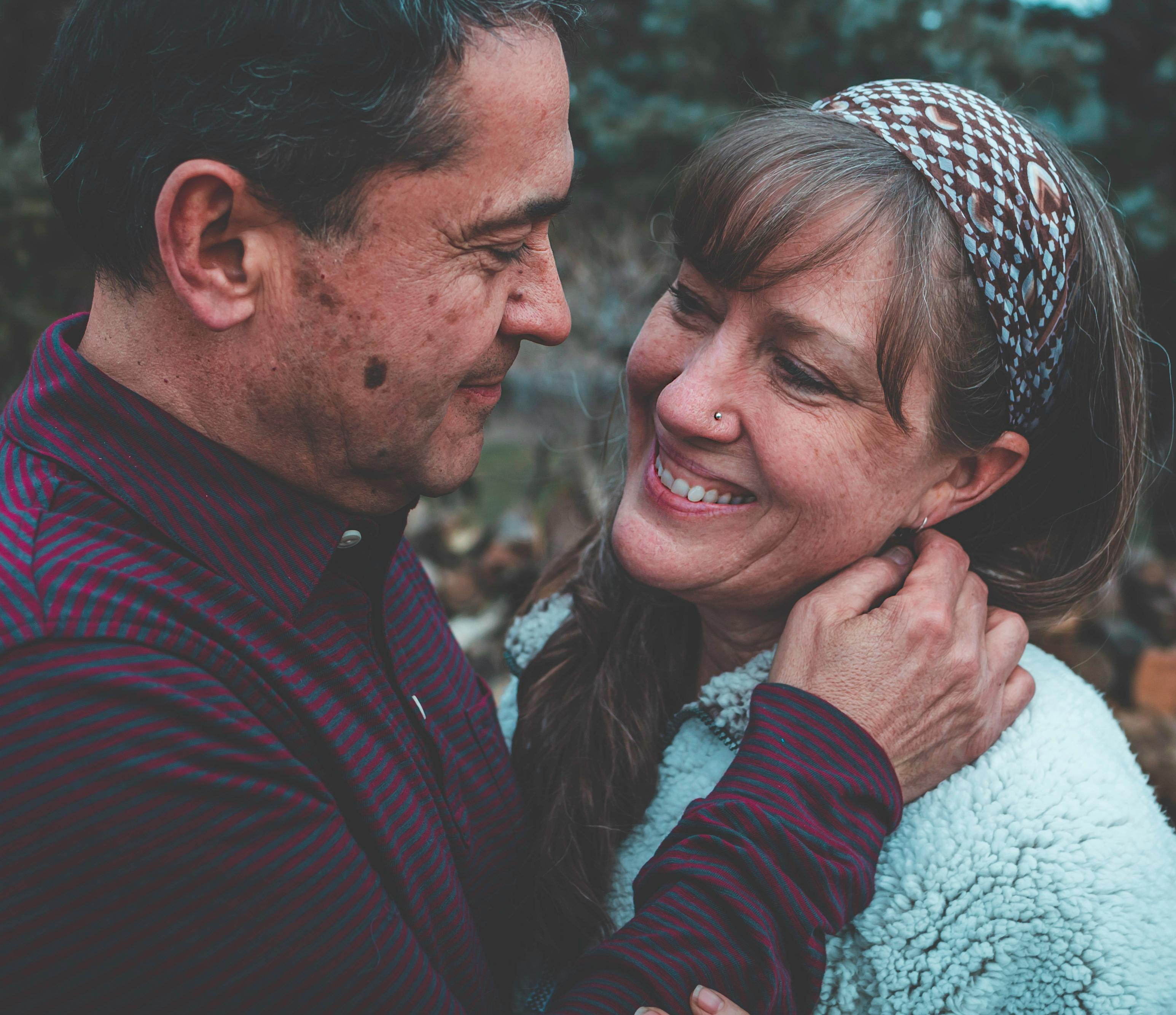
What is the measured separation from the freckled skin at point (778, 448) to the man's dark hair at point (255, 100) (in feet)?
2.15

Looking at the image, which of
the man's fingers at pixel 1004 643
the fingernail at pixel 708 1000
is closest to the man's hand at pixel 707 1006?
the fingernail at pixel 708 1000

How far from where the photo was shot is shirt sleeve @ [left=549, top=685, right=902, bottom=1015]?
144 centimetres

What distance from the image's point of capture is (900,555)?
6.53 ft

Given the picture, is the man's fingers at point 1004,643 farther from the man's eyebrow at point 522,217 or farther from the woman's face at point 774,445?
the man's eyebrow at point 522,217

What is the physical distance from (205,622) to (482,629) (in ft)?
12.4

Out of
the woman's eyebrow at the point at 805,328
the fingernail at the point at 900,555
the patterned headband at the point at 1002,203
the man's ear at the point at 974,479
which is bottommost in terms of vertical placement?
the fingernail at the point at 900,555

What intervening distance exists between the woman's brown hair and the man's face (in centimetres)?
43

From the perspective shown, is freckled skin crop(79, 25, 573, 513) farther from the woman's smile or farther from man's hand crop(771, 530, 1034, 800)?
man's hand crop(771, 530, 1034, 800)

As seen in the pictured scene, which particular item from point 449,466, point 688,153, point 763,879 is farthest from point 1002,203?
point 688,153

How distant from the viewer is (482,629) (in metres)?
5.11

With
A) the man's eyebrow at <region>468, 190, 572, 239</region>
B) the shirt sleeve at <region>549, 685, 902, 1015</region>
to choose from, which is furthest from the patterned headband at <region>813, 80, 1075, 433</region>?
the shirt sleeve at <region>549, 685, 902, 1015</region>

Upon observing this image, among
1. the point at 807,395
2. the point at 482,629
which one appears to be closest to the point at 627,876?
the point at 807,395

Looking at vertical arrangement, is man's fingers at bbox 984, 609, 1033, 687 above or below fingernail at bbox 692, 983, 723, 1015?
above

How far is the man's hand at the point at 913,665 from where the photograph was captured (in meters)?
1.68
